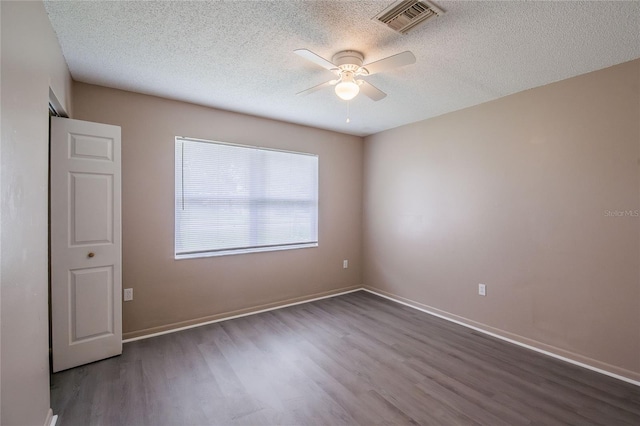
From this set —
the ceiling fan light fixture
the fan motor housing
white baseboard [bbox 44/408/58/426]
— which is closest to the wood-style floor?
white baseboard [bbox 44/408/58/426]

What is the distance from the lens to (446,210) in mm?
3648

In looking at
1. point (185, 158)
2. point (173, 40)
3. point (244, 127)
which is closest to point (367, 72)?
point (173, 40)

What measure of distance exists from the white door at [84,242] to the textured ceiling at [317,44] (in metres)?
0.66

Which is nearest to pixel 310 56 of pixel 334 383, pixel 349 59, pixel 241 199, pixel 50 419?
pixel 349 59

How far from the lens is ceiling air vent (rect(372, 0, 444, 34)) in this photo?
1.66 m

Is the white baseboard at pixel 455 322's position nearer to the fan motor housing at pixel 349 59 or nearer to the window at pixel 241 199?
the window at pixel 241 199

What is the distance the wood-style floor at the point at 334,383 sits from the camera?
75.4 inches

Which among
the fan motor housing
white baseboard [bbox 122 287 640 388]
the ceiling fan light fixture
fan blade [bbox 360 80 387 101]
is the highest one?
the fan motor housing

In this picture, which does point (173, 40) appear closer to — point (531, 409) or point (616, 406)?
point (531, 409)

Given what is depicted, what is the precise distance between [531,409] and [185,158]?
3.73 meters

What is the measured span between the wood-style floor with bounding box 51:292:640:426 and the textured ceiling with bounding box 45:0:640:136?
2.48 metres

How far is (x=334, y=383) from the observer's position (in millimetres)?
2270

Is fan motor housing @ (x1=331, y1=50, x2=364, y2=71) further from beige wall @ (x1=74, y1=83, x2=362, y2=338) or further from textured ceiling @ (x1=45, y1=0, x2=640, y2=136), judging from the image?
beige wall @ (x1=74, y1=83, x2=362, y2=338)

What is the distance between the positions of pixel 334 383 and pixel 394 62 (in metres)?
2.33
